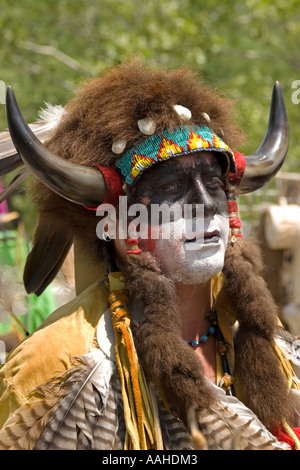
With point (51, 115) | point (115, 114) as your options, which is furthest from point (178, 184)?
point (51, 115)

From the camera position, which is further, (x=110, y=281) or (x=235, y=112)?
(x=235, y=112)

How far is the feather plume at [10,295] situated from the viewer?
3285 millimetres

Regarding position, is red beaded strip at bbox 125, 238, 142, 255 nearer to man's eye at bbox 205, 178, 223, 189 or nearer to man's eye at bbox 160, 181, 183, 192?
man's eye at bbox 160, 181, 183, 192

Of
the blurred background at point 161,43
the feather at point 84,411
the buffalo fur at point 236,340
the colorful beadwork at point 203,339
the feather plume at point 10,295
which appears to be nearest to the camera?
the feather at point 84,411

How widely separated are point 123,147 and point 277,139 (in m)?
0.77

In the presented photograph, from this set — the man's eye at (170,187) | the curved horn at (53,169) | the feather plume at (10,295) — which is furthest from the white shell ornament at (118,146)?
the feather plume at (10,295)

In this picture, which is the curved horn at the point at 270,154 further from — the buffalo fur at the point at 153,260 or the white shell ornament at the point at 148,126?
the white shell ornament at the point at 148,126

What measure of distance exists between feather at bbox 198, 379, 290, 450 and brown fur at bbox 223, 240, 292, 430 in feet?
0.37

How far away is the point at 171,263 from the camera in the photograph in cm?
262

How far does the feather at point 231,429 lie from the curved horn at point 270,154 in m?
0.94

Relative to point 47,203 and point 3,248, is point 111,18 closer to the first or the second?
point 3,248

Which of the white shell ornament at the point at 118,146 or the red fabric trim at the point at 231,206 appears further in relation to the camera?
the red fabric trim at the point at 231,206

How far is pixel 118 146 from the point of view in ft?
8.63

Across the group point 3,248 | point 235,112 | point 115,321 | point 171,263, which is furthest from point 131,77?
point 3,248
